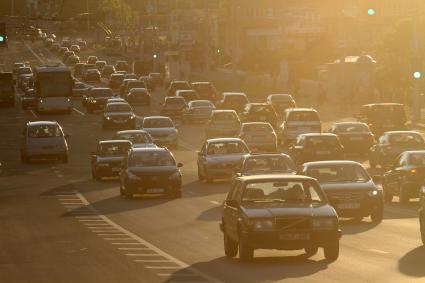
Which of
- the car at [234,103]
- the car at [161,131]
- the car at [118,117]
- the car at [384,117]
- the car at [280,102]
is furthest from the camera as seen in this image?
the car at [234,103]

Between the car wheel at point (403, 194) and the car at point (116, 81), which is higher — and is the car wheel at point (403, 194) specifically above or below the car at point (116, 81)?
above

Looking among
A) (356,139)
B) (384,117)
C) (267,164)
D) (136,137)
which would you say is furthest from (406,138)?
(384,117)

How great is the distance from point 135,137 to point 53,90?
41460mm

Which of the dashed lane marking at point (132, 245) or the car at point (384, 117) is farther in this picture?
the car at point (384, 117)

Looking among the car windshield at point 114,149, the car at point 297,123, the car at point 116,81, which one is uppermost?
the car windshield at point 114,149

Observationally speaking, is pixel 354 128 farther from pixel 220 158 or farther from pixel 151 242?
pixel 151 242

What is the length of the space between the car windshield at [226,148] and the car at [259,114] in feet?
94.4

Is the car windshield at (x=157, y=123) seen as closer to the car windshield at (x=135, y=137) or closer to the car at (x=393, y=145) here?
the car windshield at (x=135, y=137)

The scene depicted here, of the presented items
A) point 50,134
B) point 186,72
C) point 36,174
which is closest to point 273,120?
point 50,134

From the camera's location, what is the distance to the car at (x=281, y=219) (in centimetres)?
2261

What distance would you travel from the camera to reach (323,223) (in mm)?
22672

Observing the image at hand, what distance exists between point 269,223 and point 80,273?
315 centimetres

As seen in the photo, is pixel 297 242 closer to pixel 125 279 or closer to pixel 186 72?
pixel 125 279

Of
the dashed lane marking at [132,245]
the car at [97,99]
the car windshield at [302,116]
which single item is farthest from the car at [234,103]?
the dashed lane marking at [132,245]
